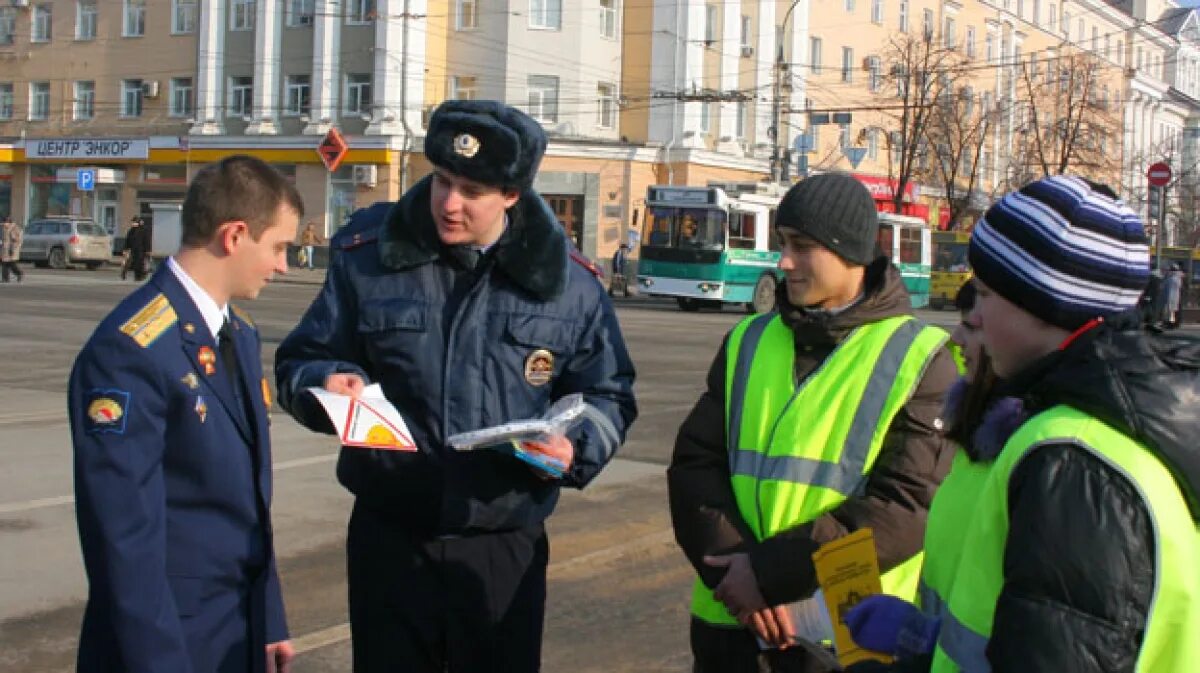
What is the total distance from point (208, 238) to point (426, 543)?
903 millimetres

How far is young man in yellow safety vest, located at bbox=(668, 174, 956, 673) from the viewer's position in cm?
295

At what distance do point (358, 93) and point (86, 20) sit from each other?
14.5m

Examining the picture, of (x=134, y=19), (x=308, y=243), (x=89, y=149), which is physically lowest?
(x=308, y=243)

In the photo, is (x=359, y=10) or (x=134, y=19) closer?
(x=359, y=10)

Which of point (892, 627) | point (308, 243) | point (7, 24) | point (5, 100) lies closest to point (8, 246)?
point (308, 243)

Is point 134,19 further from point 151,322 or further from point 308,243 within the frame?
point 151,322

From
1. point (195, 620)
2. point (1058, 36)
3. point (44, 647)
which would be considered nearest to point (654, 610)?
point (44, 647)

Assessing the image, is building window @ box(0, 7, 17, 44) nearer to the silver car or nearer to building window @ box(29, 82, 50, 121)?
building window @ box(29, 82, 50, 121)

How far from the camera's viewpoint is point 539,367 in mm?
3348

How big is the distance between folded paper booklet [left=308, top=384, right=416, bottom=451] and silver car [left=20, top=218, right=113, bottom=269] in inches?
1713

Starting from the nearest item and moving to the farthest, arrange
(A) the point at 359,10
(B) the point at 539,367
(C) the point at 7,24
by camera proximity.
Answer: (B) the point at 539,367
(A) the point at 359,10
(C) the point at 7,24

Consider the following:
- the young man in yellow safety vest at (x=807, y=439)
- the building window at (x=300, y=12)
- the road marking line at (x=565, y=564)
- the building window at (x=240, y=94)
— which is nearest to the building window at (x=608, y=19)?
the building window at (x=300, y=12)

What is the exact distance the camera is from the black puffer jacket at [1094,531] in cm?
166

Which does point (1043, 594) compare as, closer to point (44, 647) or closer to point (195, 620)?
point (195, 620)
